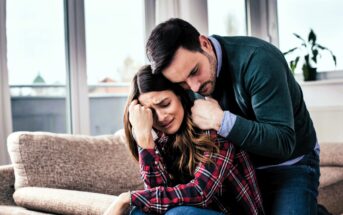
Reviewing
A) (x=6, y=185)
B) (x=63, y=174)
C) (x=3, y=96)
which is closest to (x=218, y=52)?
(x=63, y=174)

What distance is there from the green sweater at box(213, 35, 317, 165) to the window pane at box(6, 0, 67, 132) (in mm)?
1583

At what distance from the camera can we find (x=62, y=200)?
1886 millimetres

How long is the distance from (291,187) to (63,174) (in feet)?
3.40

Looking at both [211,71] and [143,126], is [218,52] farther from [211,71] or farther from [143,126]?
[143,126]

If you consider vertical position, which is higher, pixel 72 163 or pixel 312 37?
pixel 312 37

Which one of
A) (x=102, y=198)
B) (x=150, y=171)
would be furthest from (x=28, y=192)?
(x=150, y=171)

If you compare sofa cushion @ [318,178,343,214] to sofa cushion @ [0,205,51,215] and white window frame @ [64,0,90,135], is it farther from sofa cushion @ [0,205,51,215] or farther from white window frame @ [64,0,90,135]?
sofa cushion @ [0,205,51,215]

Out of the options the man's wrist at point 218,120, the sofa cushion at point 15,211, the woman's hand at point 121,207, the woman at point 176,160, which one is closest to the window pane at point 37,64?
the sofa cushion at point 15,211

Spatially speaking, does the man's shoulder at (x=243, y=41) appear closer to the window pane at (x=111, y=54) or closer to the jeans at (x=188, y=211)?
the jeans at (x=188, y=211)

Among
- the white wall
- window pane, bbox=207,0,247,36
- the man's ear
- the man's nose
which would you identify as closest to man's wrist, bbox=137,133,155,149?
the man's nose

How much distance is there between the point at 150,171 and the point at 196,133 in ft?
0.60

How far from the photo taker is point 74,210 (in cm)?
181

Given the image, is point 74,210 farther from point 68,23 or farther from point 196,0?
point 196,0

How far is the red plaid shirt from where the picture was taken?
1504mm
